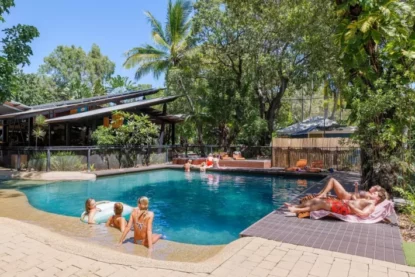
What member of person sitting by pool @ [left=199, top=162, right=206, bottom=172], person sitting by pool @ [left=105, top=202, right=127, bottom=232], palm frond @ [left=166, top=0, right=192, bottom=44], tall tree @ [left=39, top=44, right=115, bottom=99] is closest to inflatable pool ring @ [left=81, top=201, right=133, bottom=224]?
person sitting by pool @ [left=105, top=202, right=127, bottom=232]

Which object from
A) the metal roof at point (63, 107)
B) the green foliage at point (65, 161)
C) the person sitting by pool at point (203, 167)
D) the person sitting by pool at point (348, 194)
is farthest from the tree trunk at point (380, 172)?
the metal roof at point (63, 107)

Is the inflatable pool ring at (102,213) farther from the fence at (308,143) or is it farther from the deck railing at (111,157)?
the fence at (308,143)

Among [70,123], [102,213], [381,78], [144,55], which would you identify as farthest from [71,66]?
[381,78]

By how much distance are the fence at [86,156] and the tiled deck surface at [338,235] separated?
11.3 metres

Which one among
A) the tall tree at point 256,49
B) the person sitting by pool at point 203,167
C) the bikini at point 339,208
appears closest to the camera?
the bikini at point 339,208

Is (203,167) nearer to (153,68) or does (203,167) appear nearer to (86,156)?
(86,156)

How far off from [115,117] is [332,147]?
1193 centimetres

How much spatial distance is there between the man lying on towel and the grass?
113 centimetres

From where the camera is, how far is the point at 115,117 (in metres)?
16.9

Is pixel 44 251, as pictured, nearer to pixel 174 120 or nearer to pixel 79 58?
pixel 174 120

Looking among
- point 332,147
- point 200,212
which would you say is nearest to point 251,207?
point 200,212

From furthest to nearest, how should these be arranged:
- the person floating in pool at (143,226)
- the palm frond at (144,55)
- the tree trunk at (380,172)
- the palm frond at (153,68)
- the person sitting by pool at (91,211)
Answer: the palm frond at (153,68) < the palm frond at (144,55) < the tree trunk at (380,172) < the person sitting by pool at (91,211) < the person floating in pool at (143,226)

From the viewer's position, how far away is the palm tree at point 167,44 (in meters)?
21.7

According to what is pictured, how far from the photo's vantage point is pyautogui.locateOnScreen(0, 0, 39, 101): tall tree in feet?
32.2
